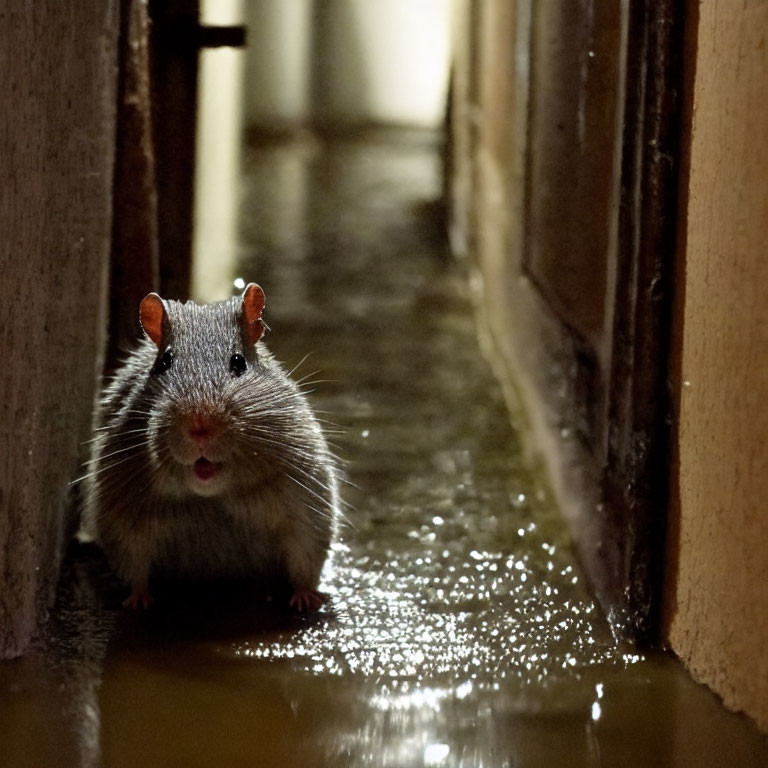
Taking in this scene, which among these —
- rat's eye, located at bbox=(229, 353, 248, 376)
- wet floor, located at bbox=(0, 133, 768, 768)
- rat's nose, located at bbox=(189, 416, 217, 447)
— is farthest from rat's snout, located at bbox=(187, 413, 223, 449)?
wet floor, located at bbox=(0, 133, 768, 768)

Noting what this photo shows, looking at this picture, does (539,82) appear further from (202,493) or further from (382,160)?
(382,160)

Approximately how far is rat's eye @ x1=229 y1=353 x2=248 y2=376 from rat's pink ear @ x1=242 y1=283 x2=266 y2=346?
88mm

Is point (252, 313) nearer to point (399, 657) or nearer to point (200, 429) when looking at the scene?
point (200, 429)

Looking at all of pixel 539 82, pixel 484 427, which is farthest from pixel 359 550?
pixel 539 82

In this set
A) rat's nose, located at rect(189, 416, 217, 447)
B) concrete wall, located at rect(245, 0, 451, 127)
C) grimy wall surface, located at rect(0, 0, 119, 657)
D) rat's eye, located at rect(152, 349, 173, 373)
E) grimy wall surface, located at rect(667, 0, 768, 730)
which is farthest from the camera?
concrete wall, located at rect(245, 0, 451, 127)

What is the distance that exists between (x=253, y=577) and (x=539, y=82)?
8.20 ft

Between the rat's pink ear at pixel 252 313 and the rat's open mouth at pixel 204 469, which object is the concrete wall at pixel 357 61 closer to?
the rat's pink ear at pixel 252 313

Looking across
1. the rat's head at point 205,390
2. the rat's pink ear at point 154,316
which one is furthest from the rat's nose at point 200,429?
the rat's pink ear at point 154,316

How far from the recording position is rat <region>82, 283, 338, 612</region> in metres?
3.27

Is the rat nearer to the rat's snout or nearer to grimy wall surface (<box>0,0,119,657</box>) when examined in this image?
the rat's snout

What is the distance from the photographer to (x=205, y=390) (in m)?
3.25

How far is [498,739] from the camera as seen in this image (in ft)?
9.23

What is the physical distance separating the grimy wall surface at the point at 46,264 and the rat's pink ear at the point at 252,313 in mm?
522

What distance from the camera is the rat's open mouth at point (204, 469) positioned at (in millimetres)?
3266
